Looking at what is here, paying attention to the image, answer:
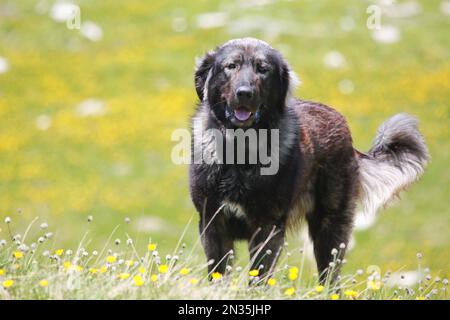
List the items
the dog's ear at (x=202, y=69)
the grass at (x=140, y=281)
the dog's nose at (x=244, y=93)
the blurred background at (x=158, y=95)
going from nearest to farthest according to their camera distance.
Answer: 1. the grass at (x=140, y=281)
2. the dog's nose at (x=244, y=93)
3. the dog's ear at (x=202, y=69)
4. the blurred background at (x=158, y=95)

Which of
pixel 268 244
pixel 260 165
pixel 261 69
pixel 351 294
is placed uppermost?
pixel 261 69

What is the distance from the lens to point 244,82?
6668mm

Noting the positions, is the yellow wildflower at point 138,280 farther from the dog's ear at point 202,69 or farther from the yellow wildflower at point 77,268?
the dog's ear at point 202,69

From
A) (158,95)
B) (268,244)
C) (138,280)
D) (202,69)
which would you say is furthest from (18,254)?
(158,95)

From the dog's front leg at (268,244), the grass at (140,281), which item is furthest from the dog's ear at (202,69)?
the grass at (140,281)

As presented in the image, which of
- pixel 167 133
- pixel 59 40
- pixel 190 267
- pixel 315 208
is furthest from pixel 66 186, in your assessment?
pixel 190 267

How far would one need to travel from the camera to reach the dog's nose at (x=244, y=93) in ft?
21.7

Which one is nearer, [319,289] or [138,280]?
[138,280]

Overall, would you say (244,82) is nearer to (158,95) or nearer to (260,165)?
(260,165)

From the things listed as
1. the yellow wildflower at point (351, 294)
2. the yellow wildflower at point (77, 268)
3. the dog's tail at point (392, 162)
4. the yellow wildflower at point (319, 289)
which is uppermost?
the dog's tail at point (392, 162)

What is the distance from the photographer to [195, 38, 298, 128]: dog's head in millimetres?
6750

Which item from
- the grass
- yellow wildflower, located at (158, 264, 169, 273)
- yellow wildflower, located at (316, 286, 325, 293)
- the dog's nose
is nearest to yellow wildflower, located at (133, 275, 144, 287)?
the grass

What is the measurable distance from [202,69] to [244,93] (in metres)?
0.80
